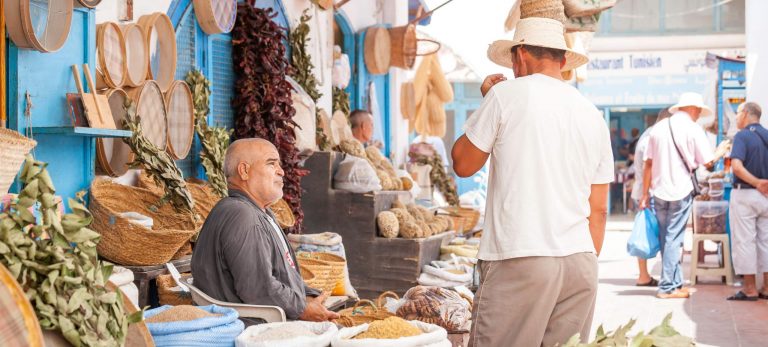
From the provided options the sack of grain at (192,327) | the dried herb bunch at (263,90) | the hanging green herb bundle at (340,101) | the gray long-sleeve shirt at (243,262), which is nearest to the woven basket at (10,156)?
the sack of grain at (192,327)

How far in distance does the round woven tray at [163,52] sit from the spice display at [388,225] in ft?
7.12

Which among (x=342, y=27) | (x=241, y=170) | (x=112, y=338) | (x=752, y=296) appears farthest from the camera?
(x=342, y=27)

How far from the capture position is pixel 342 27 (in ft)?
31.6

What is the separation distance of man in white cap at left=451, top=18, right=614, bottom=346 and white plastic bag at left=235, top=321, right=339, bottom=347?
51 centimetres

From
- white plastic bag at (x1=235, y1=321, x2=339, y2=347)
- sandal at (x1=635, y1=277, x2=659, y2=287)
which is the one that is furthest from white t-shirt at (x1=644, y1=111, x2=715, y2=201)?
white plastic bag at (x1=235, y1=321, x2=339, y2=347)

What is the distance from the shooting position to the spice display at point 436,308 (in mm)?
4297

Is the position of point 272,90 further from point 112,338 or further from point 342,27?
point 112,338

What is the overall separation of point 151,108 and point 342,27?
4884 millimetres

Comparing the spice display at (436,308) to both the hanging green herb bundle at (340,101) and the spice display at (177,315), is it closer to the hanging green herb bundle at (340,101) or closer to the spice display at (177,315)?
the spice display at (177,315)

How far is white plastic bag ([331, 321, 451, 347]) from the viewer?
310 cm

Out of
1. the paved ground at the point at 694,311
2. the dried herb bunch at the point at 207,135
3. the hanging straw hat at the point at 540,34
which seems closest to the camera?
the hanging straw hat at the point at 540,34

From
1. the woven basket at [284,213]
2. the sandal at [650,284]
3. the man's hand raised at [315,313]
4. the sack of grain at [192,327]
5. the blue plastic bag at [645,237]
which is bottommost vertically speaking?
the sandal at [650,284]

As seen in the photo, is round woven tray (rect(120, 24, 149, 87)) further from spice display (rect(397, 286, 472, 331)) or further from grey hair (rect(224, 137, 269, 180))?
spice display (rect(397, 286, 472, 331))

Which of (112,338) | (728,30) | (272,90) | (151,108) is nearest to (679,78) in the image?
(728,30)
